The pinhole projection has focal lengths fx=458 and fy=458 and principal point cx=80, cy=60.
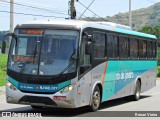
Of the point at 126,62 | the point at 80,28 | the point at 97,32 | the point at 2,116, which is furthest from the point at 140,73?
the point at 2,116

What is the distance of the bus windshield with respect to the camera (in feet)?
Result: 43.5

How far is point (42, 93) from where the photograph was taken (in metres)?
13.1

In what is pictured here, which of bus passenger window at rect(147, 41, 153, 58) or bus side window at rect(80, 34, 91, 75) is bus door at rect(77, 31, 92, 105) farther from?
bus passenger window at rect(147, 41, 153, 58)

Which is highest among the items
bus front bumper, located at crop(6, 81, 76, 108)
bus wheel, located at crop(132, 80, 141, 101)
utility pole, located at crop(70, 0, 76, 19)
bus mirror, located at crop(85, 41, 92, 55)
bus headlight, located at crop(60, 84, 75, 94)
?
utility pole, located at crop(70, 0, 76, 19)

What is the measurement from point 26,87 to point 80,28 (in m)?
2.37

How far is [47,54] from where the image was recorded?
43.9ft

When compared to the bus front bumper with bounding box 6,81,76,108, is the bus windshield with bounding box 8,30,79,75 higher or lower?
higher

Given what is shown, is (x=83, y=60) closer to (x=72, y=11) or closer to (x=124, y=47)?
(x=124, y=47)

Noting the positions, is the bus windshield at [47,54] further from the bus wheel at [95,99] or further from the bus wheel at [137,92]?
the bus wheel at [137,92]

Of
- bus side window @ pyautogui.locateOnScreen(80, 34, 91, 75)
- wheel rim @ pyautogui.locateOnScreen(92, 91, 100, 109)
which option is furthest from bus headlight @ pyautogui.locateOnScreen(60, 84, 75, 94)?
wheel rim @ pyautogui.locateOnScreen(92, 91, 100, 109)

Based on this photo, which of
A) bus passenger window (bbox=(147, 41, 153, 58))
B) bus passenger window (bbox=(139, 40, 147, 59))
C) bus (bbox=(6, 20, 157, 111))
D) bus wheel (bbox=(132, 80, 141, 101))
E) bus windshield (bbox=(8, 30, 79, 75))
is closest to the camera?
bus (bbox=(6, 20, 157, 111))

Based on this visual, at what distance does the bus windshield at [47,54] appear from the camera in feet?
43.5

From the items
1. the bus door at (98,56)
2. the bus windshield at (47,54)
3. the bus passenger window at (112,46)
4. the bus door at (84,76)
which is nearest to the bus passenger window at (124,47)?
the bus passenger window at (112,46)

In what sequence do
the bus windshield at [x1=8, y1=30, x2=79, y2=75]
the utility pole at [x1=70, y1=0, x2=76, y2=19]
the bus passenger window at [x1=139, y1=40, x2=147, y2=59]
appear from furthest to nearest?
1. the utility pole at [x1=70, y1=0, x2=76, y2=19]
2. the bus passenger window at [x1=139, y1=40, x2=147, y2=59]
3. the bus windshield at [x1=8, y1=30, x2=79, y2=75]
